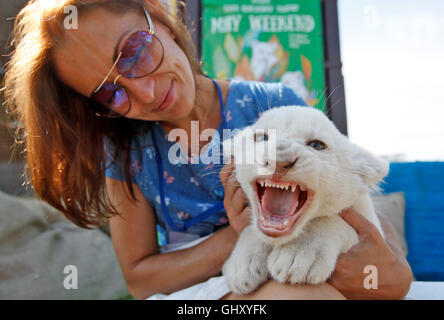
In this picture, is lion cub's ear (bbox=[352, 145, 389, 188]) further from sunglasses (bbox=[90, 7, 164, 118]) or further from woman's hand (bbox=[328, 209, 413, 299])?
sunglasses (bbox=[90, 7, 164, 118])

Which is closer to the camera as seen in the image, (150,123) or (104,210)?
(104,210)

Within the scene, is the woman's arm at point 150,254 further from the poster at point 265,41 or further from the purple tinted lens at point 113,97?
the poster at point 265,41

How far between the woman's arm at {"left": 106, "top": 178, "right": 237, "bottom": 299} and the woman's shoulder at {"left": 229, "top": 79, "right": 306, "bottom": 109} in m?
0.71

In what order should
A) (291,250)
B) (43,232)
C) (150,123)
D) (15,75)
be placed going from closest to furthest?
1. (291,250)
2. (15,75)
3. (150,123)
4. (43,232)

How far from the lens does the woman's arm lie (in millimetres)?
1433

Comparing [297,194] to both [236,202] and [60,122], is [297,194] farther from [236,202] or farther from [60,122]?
[60,122]

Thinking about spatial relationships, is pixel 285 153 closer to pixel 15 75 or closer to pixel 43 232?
pixel 15 75

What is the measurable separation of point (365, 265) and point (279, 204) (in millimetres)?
409

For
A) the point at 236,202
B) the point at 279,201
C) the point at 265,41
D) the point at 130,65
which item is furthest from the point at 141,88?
the point at 265,41

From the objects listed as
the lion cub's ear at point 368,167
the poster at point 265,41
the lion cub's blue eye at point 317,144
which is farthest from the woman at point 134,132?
the poster at point 265,41

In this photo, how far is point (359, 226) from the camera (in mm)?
1180

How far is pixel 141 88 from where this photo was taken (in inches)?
51.2
